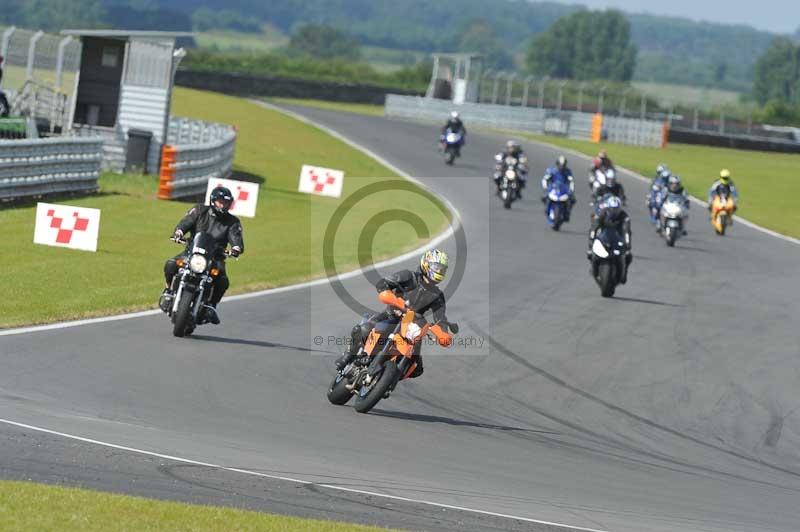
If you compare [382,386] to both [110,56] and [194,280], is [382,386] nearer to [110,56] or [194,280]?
[194,280]

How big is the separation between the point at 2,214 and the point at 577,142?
39.0 meters

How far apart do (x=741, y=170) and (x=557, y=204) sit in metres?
26.0

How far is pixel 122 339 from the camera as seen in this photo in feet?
46.4

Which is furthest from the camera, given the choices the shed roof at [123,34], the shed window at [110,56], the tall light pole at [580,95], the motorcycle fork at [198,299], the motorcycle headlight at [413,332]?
the tall light pole at [580,95]

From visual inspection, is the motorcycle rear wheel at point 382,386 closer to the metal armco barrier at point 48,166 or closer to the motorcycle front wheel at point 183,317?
the motorcycle front wheel at point 183,317

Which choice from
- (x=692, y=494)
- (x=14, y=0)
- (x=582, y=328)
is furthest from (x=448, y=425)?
(x=14, y=0)

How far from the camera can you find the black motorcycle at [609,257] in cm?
2141

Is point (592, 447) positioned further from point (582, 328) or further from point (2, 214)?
point (2, 214)

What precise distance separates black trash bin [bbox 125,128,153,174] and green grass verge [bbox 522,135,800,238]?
16.2 metres

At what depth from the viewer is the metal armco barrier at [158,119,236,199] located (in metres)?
29.5

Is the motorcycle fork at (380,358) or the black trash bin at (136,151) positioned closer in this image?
the motorcycle fork at (380,358)

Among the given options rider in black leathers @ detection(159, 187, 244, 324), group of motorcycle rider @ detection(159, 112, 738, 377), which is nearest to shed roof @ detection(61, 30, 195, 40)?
group of motorcycle rider @ detection(159, 112, 738, 377)

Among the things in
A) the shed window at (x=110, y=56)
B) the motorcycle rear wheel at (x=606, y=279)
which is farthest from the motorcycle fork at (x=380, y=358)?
the shed window at (x=110, y=56)

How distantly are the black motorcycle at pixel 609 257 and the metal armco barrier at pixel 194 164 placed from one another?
11035 mm
